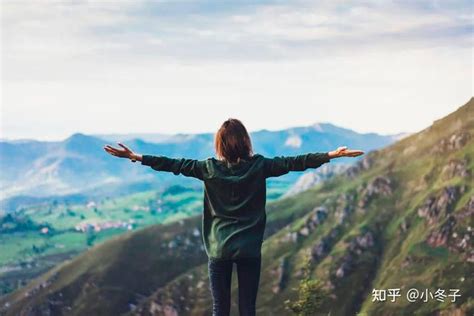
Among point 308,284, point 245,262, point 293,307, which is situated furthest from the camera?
point 308,284

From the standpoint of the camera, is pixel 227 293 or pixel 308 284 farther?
pixel 308 284

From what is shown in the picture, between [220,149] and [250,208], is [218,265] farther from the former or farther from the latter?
[220,149]

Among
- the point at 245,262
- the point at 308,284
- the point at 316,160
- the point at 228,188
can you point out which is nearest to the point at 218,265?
the point at 245,262

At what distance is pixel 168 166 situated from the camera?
1664cm

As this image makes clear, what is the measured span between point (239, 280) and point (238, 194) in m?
2.08

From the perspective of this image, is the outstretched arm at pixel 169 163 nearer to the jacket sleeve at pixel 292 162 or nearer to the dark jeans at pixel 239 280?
the jacket sleeve at pixel 292 162

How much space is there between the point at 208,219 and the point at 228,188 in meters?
0.95

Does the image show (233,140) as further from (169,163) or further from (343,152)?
(343,152)

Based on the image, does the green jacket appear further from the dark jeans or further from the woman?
the dark jeans

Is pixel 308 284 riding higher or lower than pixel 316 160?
lower

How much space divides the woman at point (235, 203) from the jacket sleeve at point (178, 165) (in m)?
0.02

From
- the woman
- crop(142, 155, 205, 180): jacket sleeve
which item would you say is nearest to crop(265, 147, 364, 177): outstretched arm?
the woman

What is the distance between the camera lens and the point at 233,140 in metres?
16.0

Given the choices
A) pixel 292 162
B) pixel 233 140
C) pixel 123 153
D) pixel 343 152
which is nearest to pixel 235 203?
pixel 233 140
